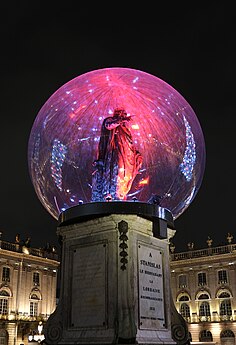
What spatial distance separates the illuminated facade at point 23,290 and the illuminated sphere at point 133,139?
109 feet

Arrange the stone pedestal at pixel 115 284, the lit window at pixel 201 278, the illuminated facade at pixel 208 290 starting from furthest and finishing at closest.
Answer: the lit window at pixel 201 278 < the illuminated facade at pixel 208 290 < the stone pedestal at pixel 115 284

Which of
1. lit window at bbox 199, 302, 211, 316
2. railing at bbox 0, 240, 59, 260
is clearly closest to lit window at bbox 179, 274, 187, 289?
lit window at bbox 199, 302, 211, 316

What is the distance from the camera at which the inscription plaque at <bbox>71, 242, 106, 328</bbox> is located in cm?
815

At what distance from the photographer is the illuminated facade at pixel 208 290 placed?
45.3 m

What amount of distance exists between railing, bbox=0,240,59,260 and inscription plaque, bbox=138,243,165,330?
119 feet

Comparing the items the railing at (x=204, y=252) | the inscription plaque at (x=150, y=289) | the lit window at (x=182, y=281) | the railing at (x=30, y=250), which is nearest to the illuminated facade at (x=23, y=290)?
the railing at (x=30, y=250)

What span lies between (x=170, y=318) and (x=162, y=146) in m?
3.69

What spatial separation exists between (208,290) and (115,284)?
1640 inches

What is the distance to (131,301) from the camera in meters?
7.95

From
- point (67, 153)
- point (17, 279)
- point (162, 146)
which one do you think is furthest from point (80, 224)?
point (17, 279)

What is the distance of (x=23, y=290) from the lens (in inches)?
1725

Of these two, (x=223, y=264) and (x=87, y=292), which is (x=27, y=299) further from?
(x=87, y=292)

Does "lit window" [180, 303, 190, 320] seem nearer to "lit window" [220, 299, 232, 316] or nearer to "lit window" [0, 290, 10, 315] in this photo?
"lit window" [220, 299, 232, 316]

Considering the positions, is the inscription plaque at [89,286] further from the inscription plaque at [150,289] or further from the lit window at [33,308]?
the lit window at [33,308]
